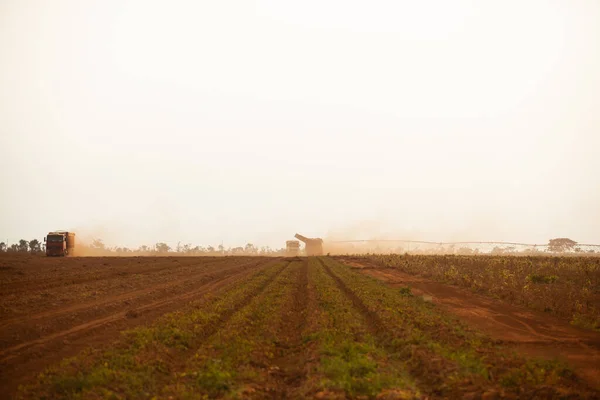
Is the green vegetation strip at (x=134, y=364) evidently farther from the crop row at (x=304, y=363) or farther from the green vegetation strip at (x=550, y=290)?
the green vegetation strip at (x=550, y=290)

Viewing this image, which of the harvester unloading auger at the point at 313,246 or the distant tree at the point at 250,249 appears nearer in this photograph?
the harvester unloading auger at the point at 313,246

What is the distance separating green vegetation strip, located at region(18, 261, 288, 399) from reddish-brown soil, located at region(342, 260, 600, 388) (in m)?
10.9

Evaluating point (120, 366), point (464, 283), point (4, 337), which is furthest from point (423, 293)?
point (4, 337)

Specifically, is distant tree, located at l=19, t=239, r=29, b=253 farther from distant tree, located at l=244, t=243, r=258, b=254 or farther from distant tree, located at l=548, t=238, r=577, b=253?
distant tree, located at l=548, t=238, r=577, b=253

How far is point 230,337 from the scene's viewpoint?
1297cm

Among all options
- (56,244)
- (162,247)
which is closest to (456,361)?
(56,244)

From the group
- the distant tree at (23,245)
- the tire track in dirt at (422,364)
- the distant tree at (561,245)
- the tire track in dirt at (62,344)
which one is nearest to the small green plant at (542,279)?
the tire track in dirt at (422,364)

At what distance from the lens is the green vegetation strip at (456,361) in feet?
29.4

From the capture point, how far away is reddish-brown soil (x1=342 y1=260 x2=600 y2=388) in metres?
11.6

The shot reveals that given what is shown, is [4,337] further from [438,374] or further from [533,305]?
[533,305]

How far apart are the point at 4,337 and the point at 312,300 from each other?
13516mm

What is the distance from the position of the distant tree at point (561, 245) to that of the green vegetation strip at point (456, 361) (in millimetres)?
107723

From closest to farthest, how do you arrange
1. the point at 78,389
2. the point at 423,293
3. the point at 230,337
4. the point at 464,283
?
1. the point at 78,389
2. the point at 230,337
3. the point at 423,293
4. the point at 464,283

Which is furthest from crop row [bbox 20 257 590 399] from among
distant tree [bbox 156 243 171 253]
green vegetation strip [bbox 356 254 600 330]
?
distant tree [bbox 156 243 171 253]
